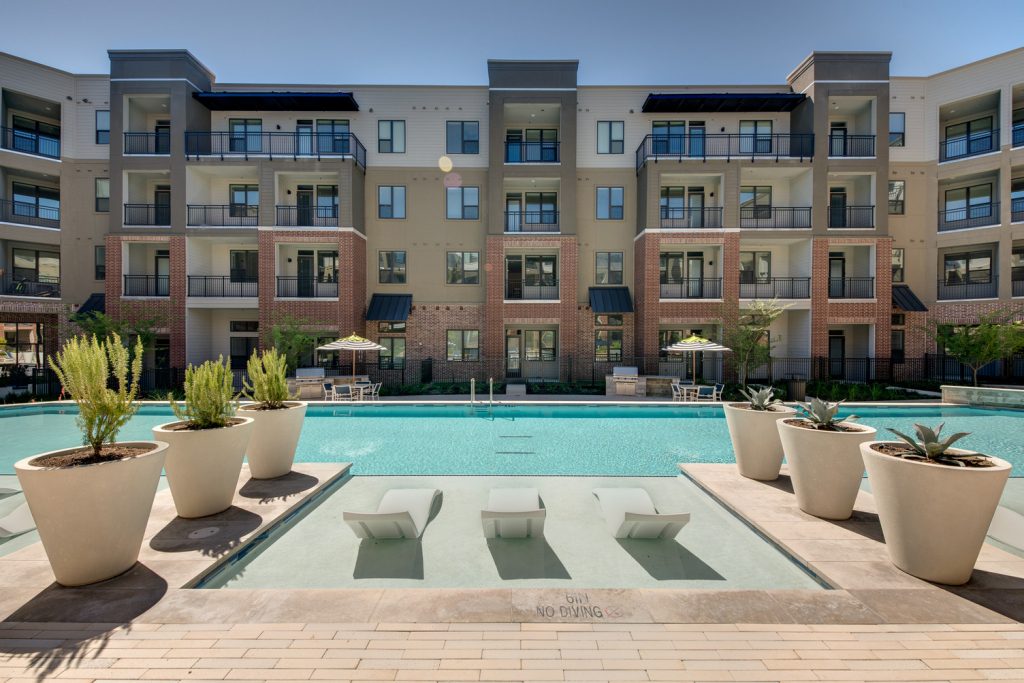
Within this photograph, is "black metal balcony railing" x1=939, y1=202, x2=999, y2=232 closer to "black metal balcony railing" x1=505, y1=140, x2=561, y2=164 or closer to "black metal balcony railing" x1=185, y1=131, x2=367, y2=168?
"black metal balcony railing" x1=505, y1=140, x2=561, y2=164

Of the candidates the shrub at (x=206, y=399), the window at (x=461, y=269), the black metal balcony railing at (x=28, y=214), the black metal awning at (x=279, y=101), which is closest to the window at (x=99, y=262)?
the black metal balcony railing at (x=28, y=214)

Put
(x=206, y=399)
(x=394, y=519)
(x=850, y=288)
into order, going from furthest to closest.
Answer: (x=850, y=288), (x=206, y=399), (x=394, y=519)

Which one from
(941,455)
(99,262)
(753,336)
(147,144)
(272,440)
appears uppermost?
(147,144)

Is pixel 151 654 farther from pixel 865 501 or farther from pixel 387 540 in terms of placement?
pixel 865 501

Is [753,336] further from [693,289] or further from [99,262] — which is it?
[99,262]

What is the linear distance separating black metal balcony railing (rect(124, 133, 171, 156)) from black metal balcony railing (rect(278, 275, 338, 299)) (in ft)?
27.9

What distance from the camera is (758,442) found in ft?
20.7

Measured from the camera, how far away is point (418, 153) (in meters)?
22.4

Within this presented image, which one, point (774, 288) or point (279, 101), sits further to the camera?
point (774, 288)

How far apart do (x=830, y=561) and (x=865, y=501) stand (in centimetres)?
210

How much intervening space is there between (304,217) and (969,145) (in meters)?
33.4

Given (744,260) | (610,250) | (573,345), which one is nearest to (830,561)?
(573,345)

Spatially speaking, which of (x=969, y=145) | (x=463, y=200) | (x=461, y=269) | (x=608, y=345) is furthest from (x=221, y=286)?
(x=969, y=145)

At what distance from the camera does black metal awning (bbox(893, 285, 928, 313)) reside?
21.2 m
